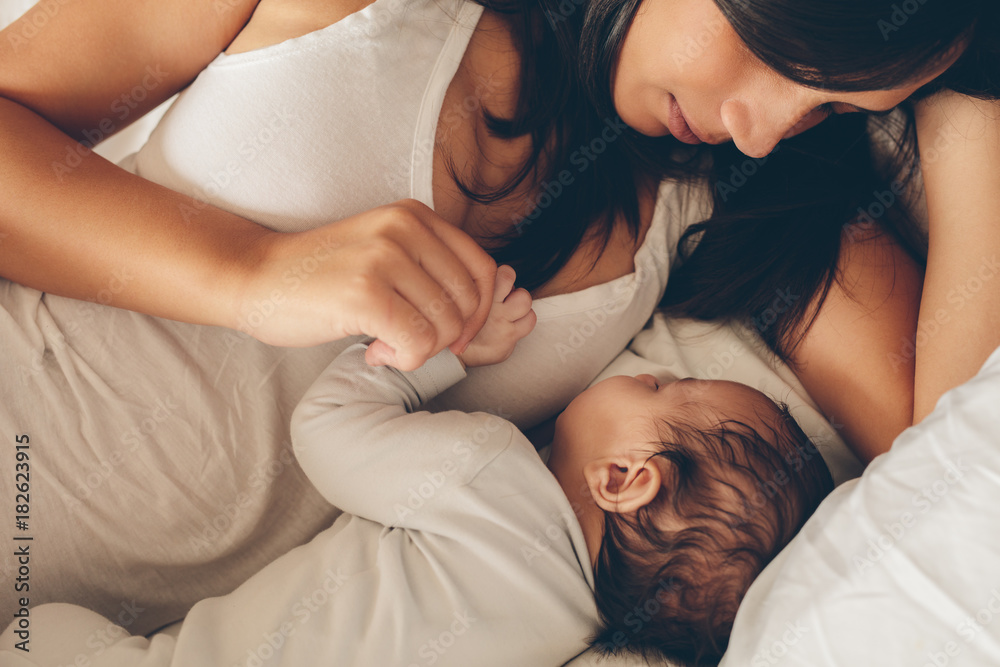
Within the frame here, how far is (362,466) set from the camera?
80 cm

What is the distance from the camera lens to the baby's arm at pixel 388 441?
80cm

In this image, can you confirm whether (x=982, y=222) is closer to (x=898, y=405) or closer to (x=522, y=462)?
(x=898, y=405)

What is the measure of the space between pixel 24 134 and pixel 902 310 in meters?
1.17

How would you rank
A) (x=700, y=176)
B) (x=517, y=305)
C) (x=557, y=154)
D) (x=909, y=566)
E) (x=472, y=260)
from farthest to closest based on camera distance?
(x=700, y=176) < (x=557, y=154) < (x=517, y=305) < (x=472, y=260) < (x=909, y=566)

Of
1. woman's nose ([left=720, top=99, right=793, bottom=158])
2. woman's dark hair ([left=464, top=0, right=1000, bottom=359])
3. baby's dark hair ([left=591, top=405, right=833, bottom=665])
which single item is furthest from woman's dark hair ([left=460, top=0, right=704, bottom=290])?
baby's dark hair ([left=591, top=405, right=833, bottom=665])

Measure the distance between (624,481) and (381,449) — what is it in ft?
1.04

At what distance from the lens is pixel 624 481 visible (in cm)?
84

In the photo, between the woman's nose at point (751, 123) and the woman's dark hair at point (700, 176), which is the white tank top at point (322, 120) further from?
the woman's nose at point (751, 123)

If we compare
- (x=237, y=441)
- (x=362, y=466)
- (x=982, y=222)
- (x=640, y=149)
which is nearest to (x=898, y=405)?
(x=982, y=222)

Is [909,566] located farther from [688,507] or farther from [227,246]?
[227,246]

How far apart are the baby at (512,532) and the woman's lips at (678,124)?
0.32 meters

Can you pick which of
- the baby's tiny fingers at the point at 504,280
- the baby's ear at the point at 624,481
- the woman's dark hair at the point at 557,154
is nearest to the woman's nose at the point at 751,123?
the woman's dark hair at the point at 557,154

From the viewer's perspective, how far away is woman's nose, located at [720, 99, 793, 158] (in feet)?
2.48

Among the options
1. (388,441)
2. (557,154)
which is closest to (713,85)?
(557,154)
